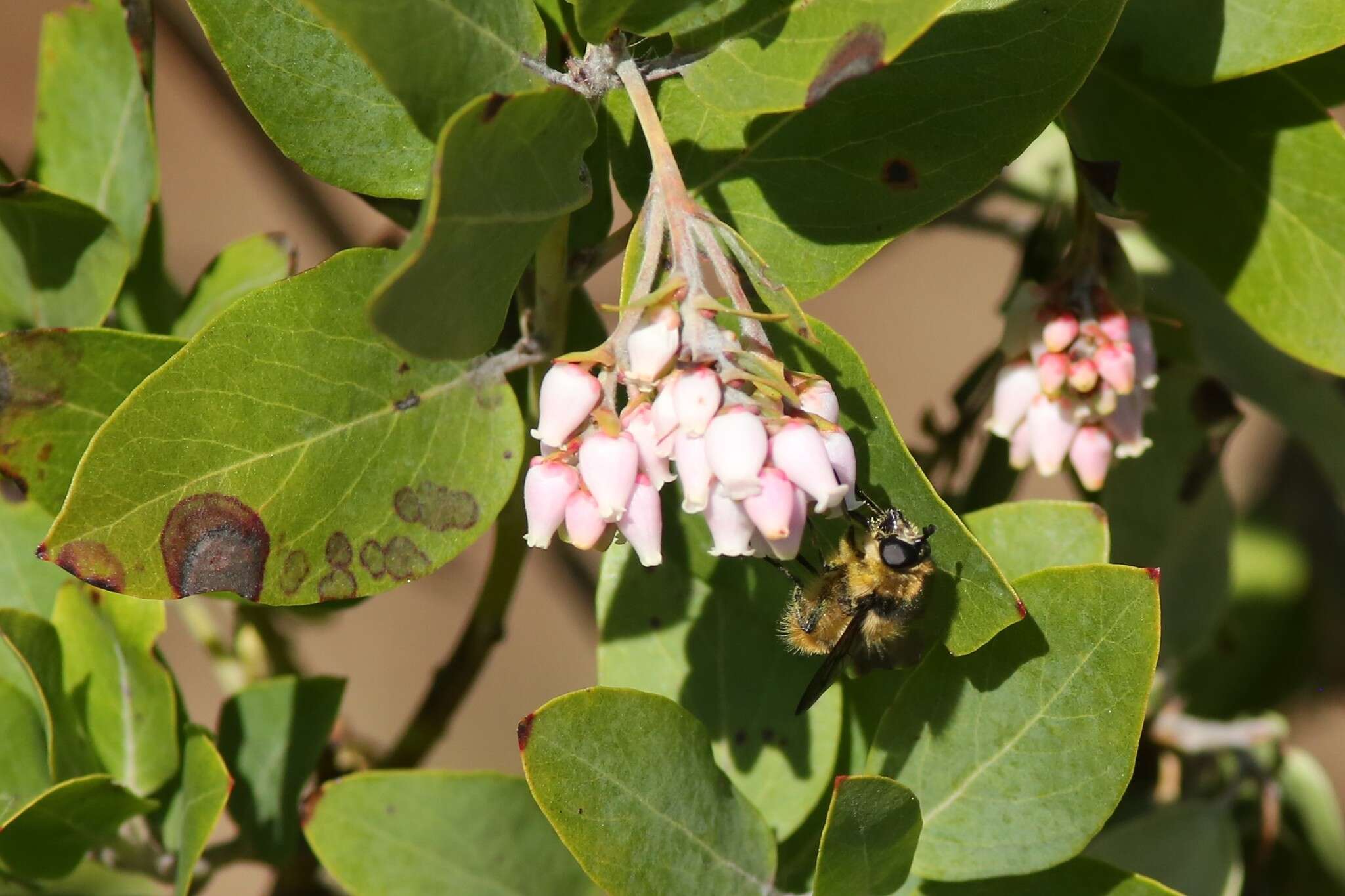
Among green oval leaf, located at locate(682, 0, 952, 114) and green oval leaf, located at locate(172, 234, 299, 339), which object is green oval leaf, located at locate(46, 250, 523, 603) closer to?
green oval leaf, located at locate(682, 0, 952, 114)

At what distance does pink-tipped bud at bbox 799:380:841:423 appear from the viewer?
2.87ft

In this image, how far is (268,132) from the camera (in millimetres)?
1012

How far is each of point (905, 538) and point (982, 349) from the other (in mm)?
2943

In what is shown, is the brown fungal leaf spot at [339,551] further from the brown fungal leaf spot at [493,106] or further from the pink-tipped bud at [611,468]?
the brown fungal leaf spot at [493,106]

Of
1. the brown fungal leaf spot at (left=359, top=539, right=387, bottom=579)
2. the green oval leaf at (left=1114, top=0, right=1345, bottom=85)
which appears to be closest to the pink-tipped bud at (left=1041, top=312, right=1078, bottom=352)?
the green oval leaf at (left=1114, top=0, right=1345, bottom=85)

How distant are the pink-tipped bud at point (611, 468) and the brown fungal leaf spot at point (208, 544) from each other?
0.29 metres

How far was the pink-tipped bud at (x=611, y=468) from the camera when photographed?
86 cm

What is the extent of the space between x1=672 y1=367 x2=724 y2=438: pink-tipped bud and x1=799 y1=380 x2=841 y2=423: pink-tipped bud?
7 cm

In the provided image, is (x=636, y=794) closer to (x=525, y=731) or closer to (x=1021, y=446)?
(x=525, y=731)

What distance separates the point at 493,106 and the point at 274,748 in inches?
36.8

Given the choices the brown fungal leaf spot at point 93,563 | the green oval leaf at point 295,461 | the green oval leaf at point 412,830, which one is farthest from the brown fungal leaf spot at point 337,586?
the green oval leaf at point 412,830

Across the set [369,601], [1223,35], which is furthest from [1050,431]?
[369,601]

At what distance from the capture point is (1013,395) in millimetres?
1381

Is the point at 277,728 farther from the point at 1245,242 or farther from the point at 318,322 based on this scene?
the point at 1245,242
